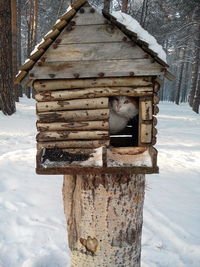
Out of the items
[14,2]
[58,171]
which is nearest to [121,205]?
[58,171]

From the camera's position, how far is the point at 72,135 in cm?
180

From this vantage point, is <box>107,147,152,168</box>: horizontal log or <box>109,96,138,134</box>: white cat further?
<box>109,96,138,134</box>: white cat

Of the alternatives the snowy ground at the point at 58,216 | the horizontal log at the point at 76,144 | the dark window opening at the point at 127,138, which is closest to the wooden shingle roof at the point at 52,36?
the horizontal log at the point at 76,144

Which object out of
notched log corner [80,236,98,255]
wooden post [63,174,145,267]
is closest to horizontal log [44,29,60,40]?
wooden post [63,174,145,267]

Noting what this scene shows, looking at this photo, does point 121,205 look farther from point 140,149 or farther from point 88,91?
point 88,91

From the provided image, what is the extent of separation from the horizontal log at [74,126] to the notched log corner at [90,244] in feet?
2.51

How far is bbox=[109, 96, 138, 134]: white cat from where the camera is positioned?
6.38ft

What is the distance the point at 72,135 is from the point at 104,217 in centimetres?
59

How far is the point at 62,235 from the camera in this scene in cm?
348

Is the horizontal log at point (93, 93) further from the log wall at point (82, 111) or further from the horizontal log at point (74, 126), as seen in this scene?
the horizontal log at point (74, 126)

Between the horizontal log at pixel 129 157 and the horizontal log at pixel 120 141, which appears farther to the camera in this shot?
the horizontal log at pixel 120 141

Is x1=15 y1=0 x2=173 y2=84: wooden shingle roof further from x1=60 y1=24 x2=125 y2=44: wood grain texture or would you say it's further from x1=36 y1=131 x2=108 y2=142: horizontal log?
x1=36 y1=131 x2=108 y2=142: horizontal log

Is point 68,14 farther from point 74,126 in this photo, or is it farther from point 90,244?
point 90,244

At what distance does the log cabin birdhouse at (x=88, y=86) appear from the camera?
5.38 feet
